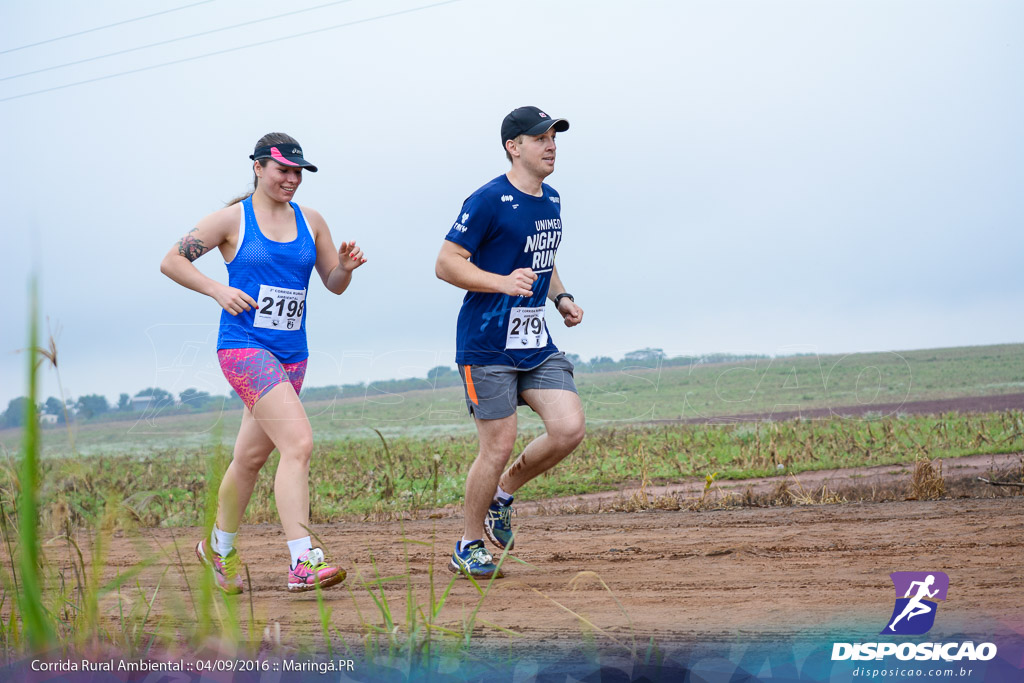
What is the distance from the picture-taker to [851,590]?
4.41m

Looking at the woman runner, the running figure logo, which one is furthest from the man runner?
the running figure logo

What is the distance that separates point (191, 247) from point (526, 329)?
183 centimetres

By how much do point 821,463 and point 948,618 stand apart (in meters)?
5.92

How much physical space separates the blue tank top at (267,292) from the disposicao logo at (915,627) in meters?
3.11

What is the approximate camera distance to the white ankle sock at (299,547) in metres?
4.70

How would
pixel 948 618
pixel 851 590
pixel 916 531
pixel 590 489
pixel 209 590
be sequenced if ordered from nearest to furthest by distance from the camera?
pixel 209 590 → pixel 948 618 → pixel 851 590 → pixel 916 531 → pixel 590 489

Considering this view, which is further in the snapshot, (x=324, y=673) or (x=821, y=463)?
(x=821, y=463)

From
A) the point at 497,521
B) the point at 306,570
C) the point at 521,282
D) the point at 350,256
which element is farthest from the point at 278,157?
the point at 497,521

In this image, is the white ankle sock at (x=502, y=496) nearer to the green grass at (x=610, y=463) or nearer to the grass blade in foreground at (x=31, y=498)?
the green grass at (x=610, y=463)

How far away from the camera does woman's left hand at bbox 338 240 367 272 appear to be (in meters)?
5.07

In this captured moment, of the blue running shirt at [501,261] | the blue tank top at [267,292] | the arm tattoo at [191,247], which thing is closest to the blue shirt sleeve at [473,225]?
the blue running shirt at [501,261]

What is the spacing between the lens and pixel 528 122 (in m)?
5.04

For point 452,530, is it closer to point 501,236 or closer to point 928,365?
point 501,236

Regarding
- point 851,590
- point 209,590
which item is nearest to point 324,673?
point 209,590
